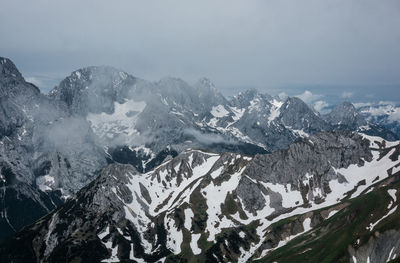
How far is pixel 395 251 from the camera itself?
645 ft
